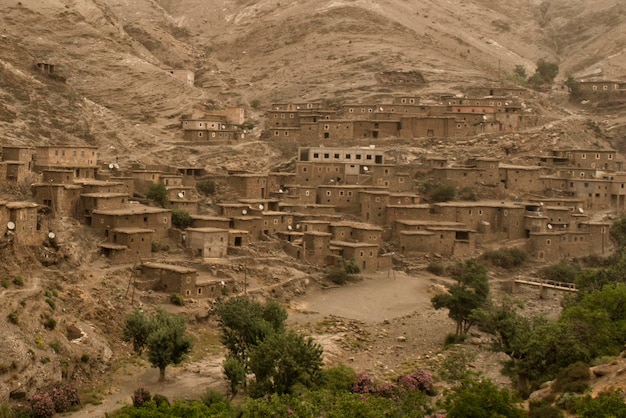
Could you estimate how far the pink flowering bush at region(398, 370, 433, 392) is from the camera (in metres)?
28.7

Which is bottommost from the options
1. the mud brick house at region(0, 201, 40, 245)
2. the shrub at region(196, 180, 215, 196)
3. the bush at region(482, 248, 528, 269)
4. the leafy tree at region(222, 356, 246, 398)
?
the leafy tree at region(222, 356, 246, 398)

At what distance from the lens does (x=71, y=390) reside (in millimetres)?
26797

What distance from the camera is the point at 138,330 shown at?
29.9m

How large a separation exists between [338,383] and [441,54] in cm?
4836

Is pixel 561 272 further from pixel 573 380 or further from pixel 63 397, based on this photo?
pixel 63 397

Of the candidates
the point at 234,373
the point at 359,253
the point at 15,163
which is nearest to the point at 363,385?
the point at 234,373

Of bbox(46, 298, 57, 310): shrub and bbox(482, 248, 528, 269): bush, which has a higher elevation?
bbox(482, 248, 528, 269): bush

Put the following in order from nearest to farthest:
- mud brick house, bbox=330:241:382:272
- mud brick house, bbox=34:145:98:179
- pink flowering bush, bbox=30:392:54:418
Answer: pink flowering bush, bbox=30:392:54:418
mud brick house, bbox=34:145:98:179
mud brick house, bbox=330:241:382:272

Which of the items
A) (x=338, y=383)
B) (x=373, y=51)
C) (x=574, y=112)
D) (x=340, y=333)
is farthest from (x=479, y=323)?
(x=373, y=51)

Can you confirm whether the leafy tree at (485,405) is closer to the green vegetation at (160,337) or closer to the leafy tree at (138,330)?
the green vegetation at (160,337)

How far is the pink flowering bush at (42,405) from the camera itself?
25.5m

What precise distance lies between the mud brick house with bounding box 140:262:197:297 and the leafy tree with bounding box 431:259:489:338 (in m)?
9.36

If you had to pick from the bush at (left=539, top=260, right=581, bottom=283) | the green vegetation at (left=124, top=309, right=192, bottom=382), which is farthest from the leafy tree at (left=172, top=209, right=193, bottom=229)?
the bush at (left=539, top=260, right=581, bottom=283)

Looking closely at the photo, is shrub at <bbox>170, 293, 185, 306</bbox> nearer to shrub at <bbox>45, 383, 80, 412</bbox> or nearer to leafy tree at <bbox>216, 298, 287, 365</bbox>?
leafy tree at <bbox>216, 298, 287, 365</bbox>
